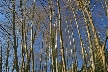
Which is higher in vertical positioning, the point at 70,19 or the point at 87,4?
the point at 70,19

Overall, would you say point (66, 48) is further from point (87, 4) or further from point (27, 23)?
point (87, 4)

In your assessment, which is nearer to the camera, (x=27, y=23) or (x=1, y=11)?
(x=1, y=11)

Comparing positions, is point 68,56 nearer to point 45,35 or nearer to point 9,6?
point 45,35

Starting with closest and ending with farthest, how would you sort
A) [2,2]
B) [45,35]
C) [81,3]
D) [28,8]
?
[81,3] → [2,2] → [28,8] → [45,35]

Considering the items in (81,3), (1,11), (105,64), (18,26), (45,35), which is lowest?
(105,64)

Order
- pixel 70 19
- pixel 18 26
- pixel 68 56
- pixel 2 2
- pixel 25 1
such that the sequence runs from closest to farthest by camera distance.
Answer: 1. pixel 2 2
2. pixel 25 1
3. pixel 18 26
4. pixel 70 19
5. pixel 68 56

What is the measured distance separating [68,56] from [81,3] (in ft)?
61.3

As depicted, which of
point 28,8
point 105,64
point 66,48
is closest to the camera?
point 105,64

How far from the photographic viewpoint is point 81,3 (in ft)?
13.5

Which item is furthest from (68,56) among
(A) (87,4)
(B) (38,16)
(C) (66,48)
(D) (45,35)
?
(A) (87,4)

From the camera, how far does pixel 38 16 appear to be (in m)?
13.8

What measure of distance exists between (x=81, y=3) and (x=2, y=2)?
5.48m

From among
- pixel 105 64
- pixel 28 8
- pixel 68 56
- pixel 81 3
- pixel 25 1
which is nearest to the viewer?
pixel 105 64

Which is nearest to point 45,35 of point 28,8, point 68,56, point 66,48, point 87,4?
point 66,48
